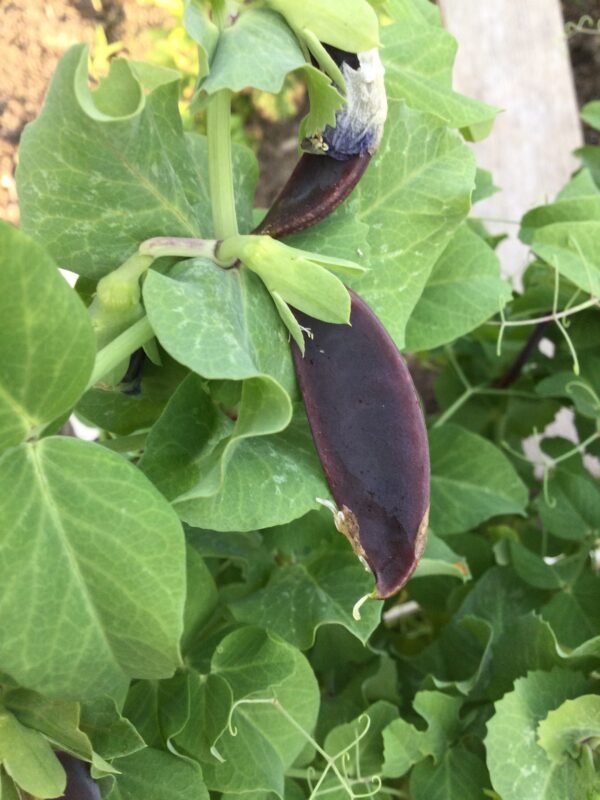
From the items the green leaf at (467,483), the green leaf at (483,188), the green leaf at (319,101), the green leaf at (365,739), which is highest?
the green leaf at (319,101)

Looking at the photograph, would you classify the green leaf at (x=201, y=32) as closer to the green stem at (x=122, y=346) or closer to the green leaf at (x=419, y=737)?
the green stem at (x=122, y=346)

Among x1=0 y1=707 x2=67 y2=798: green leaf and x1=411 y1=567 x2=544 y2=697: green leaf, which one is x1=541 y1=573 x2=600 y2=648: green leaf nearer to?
x1=411 y1=567 x2=544 y2=697: green leaf

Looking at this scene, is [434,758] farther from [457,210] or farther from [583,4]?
[583,4]

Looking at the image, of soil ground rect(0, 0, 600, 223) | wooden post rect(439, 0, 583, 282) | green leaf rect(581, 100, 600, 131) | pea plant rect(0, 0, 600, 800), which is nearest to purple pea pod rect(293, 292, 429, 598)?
pea plant rect(0, 0, 600, 800)

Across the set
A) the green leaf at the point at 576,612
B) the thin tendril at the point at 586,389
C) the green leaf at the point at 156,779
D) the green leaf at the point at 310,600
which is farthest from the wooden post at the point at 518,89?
the green leaf at the point at 156,779

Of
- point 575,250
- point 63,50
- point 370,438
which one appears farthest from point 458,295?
point 63,50

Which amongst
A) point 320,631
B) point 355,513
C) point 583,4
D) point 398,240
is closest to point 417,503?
point 355,513
